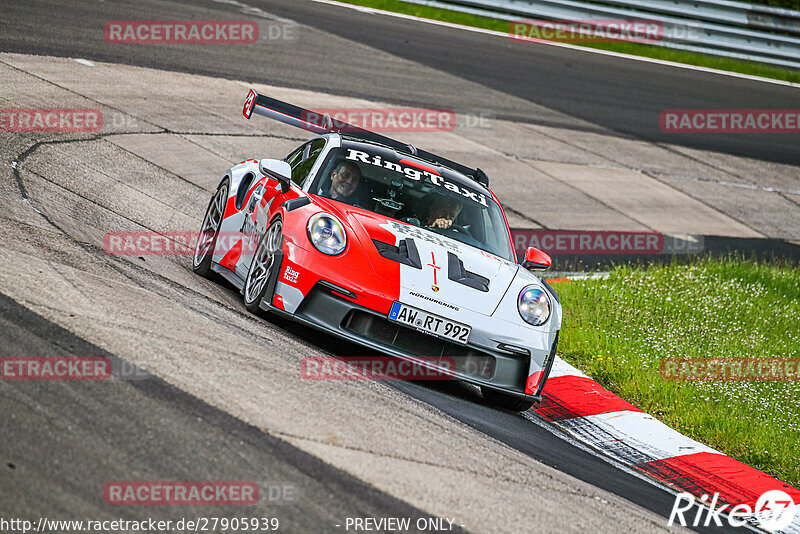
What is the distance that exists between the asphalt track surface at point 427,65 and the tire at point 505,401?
9090 millimetres

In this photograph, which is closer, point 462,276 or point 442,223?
point 462,276

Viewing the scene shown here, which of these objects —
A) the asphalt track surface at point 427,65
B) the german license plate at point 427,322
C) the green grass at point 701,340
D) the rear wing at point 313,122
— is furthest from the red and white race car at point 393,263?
the asphalt track surface at point 427,65

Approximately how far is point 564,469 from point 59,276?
3.08 meters

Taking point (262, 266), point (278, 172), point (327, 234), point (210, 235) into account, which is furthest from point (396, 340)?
point (210, 235)

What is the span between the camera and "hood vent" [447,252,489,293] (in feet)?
20.8

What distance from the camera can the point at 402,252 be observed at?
20.9 feet

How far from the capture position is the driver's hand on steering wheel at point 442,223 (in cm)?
712

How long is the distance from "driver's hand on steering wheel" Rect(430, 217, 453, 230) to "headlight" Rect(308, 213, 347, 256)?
963 millimetres

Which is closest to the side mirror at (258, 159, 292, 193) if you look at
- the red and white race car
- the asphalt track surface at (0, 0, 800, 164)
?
the red and white race car

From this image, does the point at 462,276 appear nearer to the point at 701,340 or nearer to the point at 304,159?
the point at 304,159

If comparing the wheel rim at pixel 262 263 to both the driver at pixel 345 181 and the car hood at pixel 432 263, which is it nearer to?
the car hood at pixel 432 263

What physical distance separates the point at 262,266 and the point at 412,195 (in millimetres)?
1308

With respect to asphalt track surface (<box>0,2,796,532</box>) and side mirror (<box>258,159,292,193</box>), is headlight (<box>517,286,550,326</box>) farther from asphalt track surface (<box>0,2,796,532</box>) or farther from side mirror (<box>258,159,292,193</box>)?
side mirror (<box>258,159,292,193</box>)

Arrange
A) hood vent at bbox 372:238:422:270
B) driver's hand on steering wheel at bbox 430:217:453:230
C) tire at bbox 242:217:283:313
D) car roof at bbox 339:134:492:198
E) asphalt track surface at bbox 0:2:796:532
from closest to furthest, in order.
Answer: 1. asphalt track surface at bbox 0:2:796:532
2. hood vent at bbox 372:238:422:270
3. tire at bbox 242:217:283:313
4. driver's hand on steering wheel at bbox 430:217:453:230
5. car roof at bbox 339:134:492:198
